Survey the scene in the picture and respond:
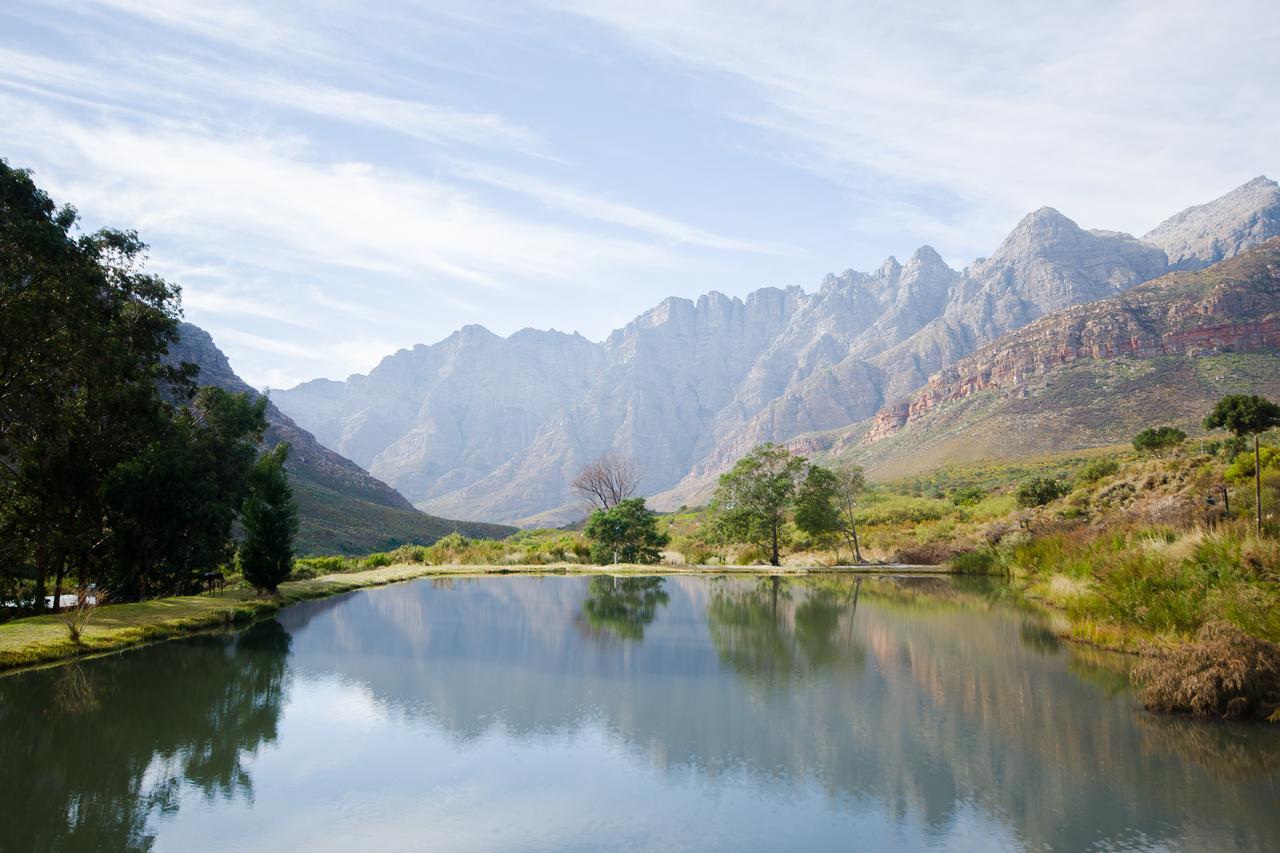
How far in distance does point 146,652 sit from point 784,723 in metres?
14.2

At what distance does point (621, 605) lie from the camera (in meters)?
26.9

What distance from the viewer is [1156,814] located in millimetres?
8195

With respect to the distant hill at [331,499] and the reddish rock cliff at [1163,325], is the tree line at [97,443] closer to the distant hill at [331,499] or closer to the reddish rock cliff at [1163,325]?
the distant hill at [331,499]

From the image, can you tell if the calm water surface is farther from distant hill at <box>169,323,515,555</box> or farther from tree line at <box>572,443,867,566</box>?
distant hill at <box>169,323,515,555</box>

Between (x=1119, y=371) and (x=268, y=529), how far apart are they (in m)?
85.0

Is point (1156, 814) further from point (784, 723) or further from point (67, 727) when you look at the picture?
point (67, 727)

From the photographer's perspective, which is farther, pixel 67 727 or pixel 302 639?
pixel 302 639

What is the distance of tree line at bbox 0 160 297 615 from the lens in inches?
728

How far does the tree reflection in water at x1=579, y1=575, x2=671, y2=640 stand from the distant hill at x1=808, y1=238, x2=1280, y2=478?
174 ft

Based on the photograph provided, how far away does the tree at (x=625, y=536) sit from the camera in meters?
46.4

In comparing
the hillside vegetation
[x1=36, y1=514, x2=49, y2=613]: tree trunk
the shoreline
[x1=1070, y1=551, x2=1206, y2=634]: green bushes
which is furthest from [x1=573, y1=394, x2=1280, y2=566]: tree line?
[x1=36, y1=514, x2=49, y2=613]: tree trunk

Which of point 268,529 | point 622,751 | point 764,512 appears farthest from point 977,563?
point 622,751

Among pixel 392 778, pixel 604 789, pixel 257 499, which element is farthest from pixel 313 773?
pixel 257 499

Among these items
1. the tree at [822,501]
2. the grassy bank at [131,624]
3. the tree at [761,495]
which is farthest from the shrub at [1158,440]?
the grassy bank at [131,624]
